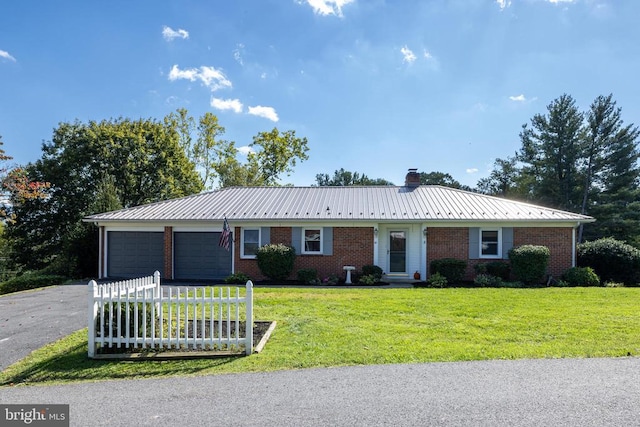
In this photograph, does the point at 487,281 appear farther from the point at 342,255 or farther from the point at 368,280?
the point at 342,255

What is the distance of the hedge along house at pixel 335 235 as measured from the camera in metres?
15.2

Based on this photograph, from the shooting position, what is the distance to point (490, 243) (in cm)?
1544

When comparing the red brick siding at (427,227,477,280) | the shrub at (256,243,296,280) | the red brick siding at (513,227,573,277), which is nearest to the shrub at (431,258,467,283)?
the red brick siding at (427,227,477,280)

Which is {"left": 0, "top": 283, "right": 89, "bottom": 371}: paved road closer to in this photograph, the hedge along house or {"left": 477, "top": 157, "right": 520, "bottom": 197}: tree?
the hedge along house

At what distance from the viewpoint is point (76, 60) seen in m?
17.2

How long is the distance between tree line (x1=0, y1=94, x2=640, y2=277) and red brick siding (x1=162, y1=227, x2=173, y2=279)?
20.5 feet

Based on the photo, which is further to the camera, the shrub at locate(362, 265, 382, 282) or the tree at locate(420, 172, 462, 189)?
the tree at locate(420, 172, 462, 189)

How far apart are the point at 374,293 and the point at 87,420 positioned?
891cm

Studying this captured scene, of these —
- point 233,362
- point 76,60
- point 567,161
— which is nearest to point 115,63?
point 76,60

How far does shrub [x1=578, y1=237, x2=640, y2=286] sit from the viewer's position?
14719 mm

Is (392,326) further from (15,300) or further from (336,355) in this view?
(15,300)

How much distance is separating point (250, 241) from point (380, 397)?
40.9 feet

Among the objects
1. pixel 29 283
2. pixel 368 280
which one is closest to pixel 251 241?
pixel 368 280

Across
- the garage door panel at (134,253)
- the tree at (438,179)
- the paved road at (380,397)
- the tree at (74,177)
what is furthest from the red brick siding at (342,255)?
the tree at (438,179)
